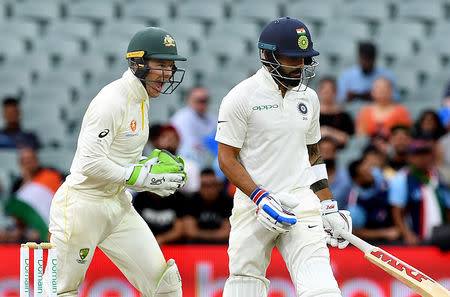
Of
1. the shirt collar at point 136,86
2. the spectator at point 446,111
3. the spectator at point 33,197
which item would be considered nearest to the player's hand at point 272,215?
the shirt collar at point 136,86

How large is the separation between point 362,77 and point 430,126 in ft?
4.76

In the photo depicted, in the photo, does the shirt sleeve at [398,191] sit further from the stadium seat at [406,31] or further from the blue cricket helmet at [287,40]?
the stadium seat at [406,31]

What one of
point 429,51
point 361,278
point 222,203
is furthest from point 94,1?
point 361,278

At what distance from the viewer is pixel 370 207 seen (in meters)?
9.34

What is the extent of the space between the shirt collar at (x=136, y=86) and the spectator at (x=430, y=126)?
181 inches

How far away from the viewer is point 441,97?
11828 mm

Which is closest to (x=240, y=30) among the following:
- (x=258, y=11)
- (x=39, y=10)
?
(x=258, y=11)

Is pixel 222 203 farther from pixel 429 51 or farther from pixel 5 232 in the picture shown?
pixel 429 51

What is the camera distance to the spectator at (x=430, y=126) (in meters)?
10.3

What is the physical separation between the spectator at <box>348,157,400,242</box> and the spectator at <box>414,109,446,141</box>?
1.07 meters

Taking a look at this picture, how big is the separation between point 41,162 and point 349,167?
Result: 364 cm

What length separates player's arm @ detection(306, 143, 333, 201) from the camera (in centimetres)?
643

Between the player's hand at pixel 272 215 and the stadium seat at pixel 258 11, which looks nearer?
the player's hand at pixel 272 215

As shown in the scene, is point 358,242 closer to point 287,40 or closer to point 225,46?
point 287,40
